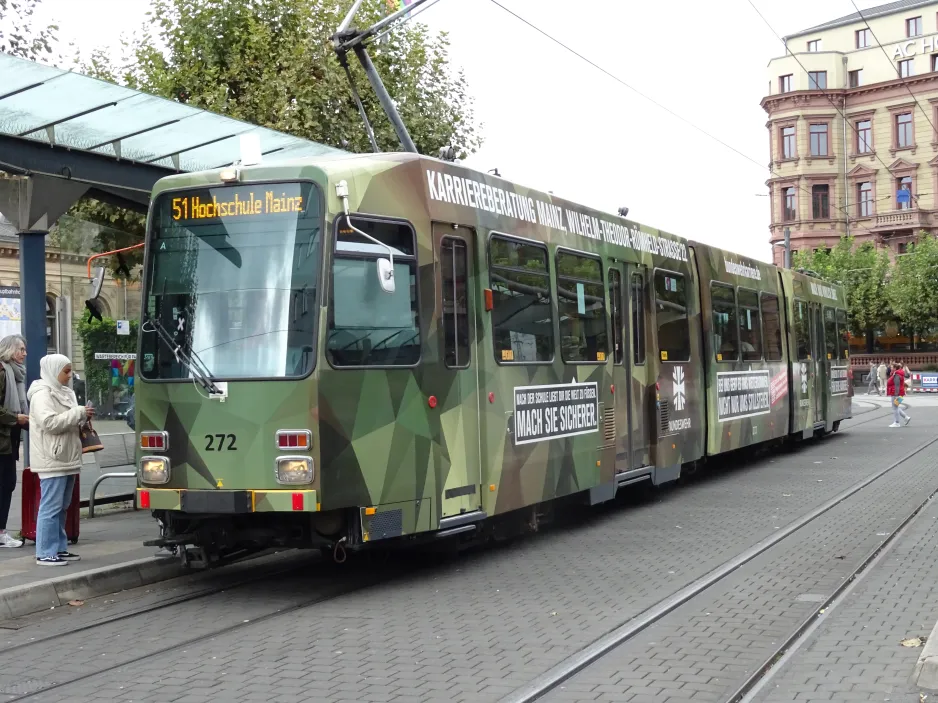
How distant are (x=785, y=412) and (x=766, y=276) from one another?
94.6 inches

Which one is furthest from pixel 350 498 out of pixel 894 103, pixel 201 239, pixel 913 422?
pixel 894 103

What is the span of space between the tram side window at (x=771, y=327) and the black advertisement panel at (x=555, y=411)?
830cm

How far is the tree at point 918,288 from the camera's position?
62.6 metres

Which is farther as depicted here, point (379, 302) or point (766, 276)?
point (766, 276)

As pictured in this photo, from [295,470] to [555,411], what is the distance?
11.6ft

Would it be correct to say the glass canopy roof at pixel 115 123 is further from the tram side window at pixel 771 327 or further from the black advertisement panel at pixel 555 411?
the tram side window at pixel 771 327

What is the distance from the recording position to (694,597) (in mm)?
8523

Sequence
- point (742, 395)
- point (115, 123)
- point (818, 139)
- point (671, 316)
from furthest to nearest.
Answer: point (818, 139)
point (742, 395)
point (671, 316)
point (115, 123)

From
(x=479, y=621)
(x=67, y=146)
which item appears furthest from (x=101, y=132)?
(x=479, y=621)

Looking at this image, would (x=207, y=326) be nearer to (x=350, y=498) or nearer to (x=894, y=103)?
(x=350, y=498)

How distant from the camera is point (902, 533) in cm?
1144

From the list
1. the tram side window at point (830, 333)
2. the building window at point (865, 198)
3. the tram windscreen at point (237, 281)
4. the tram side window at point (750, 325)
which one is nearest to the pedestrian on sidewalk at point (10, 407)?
the tram windscreen at point (237, 281)

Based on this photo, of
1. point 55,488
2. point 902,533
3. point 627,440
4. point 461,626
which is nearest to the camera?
point 461,626

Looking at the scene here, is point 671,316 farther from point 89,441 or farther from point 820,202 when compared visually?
point 820,202
